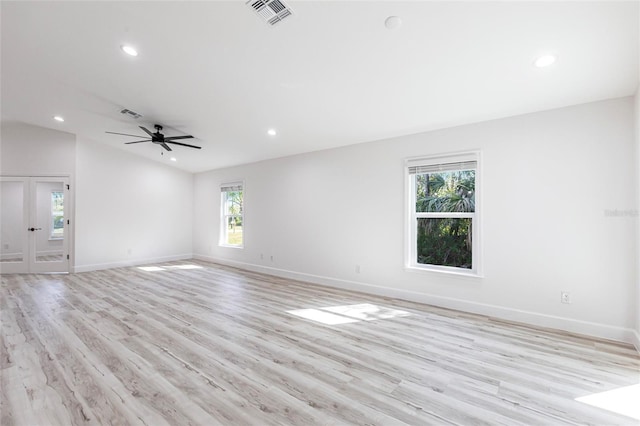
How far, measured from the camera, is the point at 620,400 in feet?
6.48

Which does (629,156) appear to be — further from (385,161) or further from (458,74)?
(385,161)

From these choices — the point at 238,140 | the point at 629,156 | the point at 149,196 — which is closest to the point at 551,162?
the point at 629,156

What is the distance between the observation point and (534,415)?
181cm

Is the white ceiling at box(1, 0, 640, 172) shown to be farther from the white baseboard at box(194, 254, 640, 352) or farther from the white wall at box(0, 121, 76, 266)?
the white baseboard at box(194, 254, 640, 352)

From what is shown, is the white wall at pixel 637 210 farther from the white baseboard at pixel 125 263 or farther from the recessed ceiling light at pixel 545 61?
the white baseboard at pixel 125 263

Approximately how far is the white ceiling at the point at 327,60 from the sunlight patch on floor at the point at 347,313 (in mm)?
2558

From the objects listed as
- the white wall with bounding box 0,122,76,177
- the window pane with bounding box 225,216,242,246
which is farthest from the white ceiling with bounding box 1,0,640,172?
the window pane with bounding box 225,216,242,246

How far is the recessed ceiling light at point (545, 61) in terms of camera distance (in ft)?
8.06

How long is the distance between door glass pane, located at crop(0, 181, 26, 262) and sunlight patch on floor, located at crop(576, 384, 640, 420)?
9142 mm

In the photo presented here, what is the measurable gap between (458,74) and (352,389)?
2.99m

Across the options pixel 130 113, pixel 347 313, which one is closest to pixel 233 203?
pixel 130 113

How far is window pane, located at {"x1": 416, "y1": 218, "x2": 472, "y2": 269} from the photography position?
392 centimetres

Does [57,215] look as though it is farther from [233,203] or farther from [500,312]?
[500,312]

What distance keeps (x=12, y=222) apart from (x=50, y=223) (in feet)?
2.14
